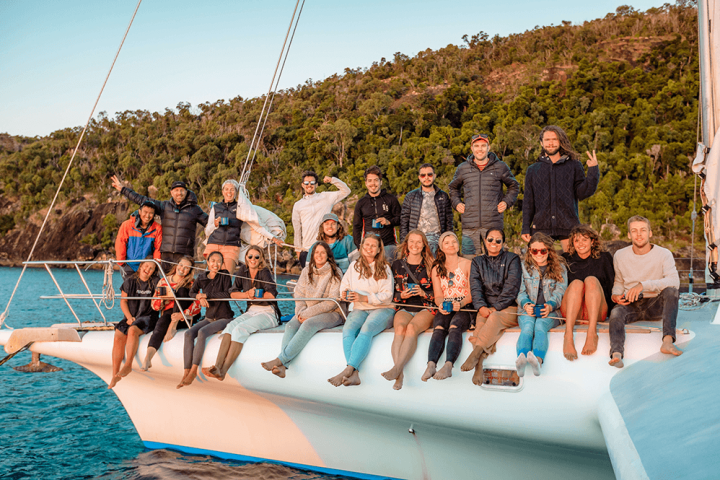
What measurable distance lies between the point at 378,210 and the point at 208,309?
223 cm

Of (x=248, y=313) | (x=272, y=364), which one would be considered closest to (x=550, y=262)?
(x=272, y=364)

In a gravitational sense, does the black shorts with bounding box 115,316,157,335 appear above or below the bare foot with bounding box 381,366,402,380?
above

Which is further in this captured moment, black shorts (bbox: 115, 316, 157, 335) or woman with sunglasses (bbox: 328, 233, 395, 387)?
black shorts (bbox: 115, 316, 157, 335)

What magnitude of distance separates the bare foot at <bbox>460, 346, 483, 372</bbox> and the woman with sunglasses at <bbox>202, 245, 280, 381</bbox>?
2.15 metres

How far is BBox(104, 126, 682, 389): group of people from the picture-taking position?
13.3 ft

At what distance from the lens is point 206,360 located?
5312 millimetres

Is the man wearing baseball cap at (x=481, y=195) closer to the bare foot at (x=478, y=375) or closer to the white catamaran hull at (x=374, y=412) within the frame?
the white catamaran hull at (x=374, y=412)

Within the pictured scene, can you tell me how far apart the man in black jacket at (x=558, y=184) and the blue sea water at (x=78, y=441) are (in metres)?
3.43

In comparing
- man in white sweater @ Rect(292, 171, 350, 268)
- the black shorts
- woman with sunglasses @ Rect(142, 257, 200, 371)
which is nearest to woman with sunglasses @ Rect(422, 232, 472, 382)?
man in white sweater @ Rect(292, 171, 350, 268)

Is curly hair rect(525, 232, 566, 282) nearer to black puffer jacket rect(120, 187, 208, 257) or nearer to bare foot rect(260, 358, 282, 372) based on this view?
bare foot rect(260, 358, 282, 372)

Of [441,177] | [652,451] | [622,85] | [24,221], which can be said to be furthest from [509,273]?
[24,221]

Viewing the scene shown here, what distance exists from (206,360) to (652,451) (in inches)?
172

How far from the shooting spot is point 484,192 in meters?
5.67

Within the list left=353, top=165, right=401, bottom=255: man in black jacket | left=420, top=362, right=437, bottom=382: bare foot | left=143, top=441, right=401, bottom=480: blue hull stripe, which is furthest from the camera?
left=353, top=165, right=401, bottom=255: man in black jacket
